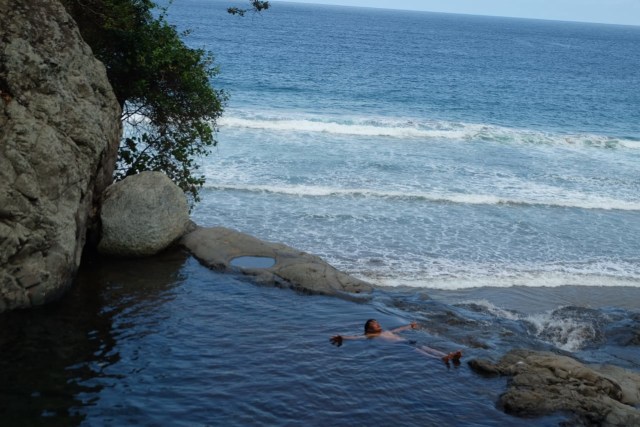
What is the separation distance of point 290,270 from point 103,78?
20.9 ft

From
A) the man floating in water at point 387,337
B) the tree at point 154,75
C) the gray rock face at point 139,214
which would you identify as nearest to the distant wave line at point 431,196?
the tree at point 154,75

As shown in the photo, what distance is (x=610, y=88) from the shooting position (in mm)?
77812

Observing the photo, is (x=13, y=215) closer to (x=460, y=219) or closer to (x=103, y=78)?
(x=103, y=78)

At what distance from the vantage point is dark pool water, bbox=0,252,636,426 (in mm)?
11812

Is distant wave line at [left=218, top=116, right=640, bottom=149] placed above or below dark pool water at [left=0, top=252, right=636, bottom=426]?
above

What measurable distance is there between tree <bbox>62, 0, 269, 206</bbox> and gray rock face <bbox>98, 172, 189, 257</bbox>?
2502 millimetres

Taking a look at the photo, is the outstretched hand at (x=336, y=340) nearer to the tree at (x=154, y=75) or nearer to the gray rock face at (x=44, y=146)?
the gray rock face at (x=44, y=146)

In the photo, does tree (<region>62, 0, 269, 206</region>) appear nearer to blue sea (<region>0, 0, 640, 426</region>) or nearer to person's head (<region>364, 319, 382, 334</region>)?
blue sea (<region>0, 0, 640, 426</region>)

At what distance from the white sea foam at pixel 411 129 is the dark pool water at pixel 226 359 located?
2665 cm

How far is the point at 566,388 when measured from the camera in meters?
13.0

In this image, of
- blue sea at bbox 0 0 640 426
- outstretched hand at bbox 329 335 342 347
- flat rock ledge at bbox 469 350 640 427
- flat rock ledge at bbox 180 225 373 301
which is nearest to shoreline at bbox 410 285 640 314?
blue sea at bbox 0 0 640 426

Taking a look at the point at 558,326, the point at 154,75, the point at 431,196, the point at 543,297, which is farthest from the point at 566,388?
the point at 431,196

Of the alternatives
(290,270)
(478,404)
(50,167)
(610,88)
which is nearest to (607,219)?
(290,270)

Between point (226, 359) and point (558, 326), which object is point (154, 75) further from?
point (558, 326)
